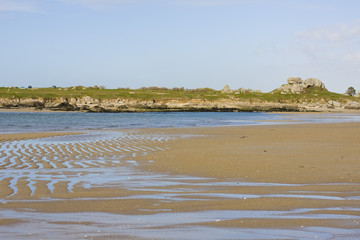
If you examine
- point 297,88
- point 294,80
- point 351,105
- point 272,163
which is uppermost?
point 294,80

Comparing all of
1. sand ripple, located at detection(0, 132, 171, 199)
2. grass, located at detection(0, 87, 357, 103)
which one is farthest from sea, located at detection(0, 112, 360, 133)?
grass, located at detection(0, 87, 357, 103)

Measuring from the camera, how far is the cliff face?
76.9m

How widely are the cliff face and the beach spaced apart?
61856 millimetres

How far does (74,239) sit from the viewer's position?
4875 millimetres

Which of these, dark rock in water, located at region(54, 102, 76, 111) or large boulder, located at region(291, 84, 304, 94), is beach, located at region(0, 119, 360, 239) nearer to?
dark rock in water, located at region(54, 102, 76, 111)

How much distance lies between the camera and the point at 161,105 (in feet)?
284

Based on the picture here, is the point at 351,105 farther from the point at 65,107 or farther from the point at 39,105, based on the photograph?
the point at 39,105

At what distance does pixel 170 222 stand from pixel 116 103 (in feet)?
263

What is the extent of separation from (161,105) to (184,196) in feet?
260

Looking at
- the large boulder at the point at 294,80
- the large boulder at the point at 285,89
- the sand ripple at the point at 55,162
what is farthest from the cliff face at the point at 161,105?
the sand ripple at the point at 55,162

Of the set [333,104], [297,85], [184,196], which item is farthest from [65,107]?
[184,196]

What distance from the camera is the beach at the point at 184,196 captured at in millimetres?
5273

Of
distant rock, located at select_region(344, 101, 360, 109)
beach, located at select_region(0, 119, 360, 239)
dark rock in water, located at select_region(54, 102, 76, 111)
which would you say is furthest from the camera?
distant rock, located at select_region(344, 101, 360, 109)

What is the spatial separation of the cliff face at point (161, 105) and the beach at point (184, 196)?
2435 inches
